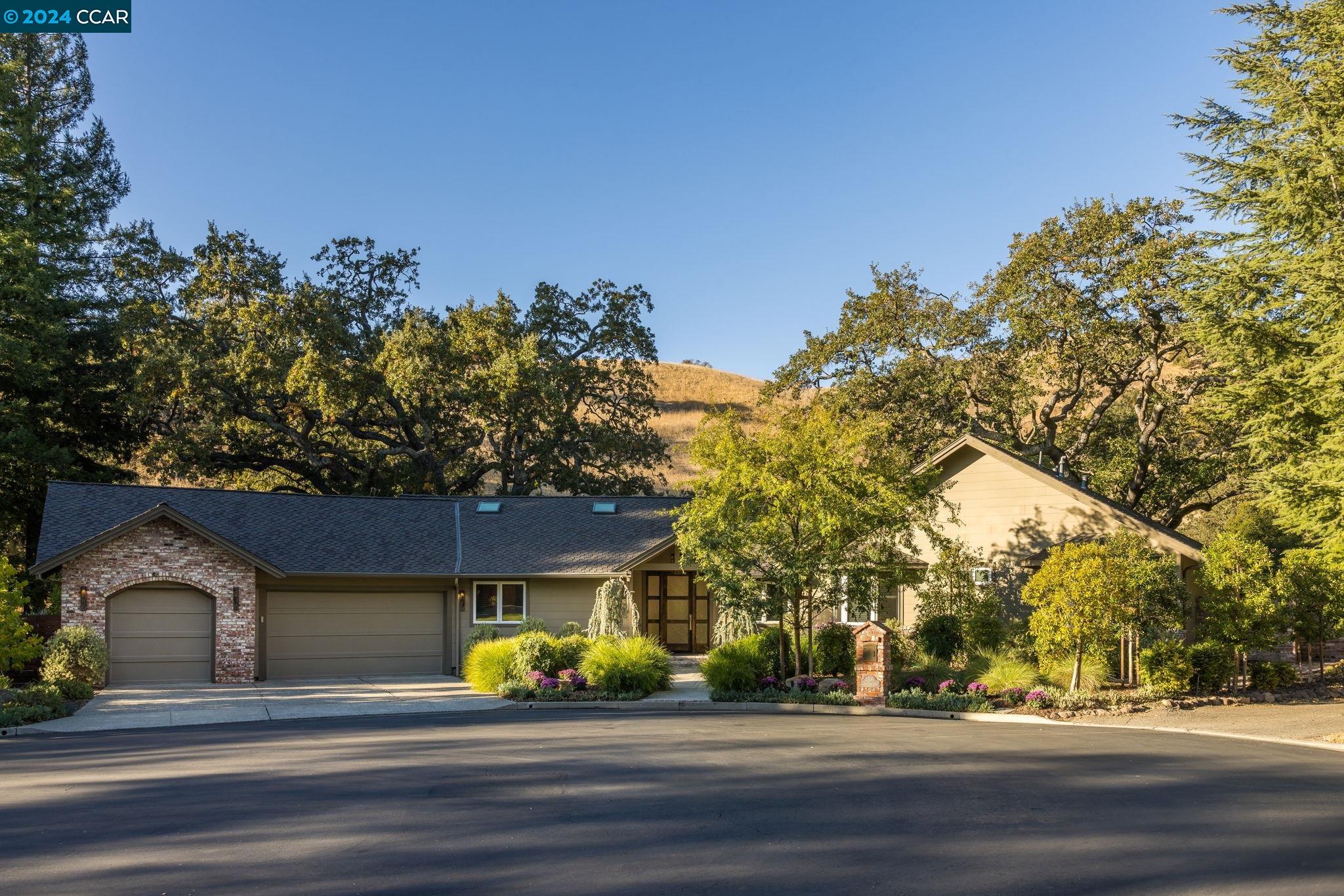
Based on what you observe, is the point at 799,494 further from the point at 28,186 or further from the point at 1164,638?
the point at 28,186

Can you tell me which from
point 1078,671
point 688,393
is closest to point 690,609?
point 1078,671

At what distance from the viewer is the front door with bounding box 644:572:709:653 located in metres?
27.4

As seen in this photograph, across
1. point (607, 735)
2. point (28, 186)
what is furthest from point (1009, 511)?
point (28, 186)

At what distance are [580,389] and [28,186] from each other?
17.6 m

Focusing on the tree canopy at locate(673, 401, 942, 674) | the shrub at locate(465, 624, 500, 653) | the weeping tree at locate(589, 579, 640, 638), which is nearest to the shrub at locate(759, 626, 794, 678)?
the tree canopy at locate(673, 401, 942, 674)

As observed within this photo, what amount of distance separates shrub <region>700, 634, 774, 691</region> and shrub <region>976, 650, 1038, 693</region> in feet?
13.6

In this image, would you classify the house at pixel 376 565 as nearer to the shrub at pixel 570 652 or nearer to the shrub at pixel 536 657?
the shrub at pixel 570 652

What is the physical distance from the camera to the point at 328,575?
2473cm

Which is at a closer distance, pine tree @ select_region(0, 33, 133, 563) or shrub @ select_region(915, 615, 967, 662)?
shrub @ select_region(915, 615, 967, 662)

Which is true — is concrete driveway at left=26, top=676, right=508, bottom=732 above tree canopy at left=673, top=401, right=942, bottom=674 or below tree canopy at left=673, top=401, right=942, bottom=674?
below

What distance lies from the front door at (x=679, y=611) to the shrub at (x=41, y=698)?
44.6ft

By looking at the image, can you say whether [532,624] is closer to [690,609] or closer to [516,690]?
[690,609]

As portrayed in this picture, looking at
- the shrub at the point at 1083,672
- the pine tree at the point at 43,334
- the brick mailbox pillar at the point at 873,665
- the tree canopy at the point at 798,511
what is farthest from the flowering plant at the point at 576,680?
the pine tree at the point at 43,334

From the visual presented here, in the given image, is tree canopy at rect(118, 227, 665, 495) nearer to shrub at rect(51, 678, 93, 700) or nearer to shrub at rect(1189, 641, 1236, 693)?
shrub at rect(51, 678, 93, 700)
